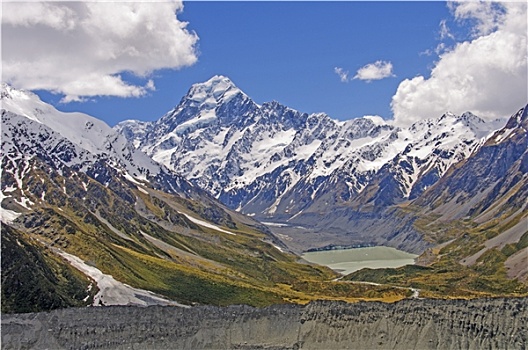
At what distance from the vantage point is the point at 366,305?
126188mm

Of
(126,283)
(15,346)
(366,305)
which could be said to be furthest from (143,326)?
(126,283)

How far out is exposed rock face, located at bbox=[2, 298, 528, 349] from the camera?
115 m

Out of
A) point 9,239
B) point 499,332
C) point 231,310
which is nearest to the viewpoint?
point 499,332

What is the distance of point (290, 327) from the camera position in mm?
125062

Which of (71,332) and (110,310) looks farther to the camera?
(110,310)

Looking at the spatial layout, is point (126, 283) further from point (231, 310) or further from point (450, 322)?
point (450, 322)

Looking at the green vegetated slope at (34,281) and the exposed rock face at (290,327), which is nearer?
the exposed rock face at (290,327)

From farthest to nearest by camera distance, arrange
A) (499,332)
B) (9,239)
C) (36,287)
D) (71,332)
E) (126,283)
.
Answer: (126,283) < (9,239) < (36,287) < (71,332) < (499,332)

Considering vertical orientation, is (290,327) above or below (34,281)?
below

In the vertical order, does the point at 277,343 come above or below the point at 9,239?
below

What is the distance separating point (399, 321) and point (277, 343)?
21.4 m

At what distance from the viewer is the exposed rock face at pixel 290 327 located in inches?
4530

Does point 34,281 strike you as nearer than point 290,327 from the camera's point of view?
No

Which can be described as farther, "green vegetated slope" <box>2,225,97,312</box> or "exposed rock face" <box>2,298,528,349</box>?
"green vegetated slope" <box>2,225,97,312</box>
